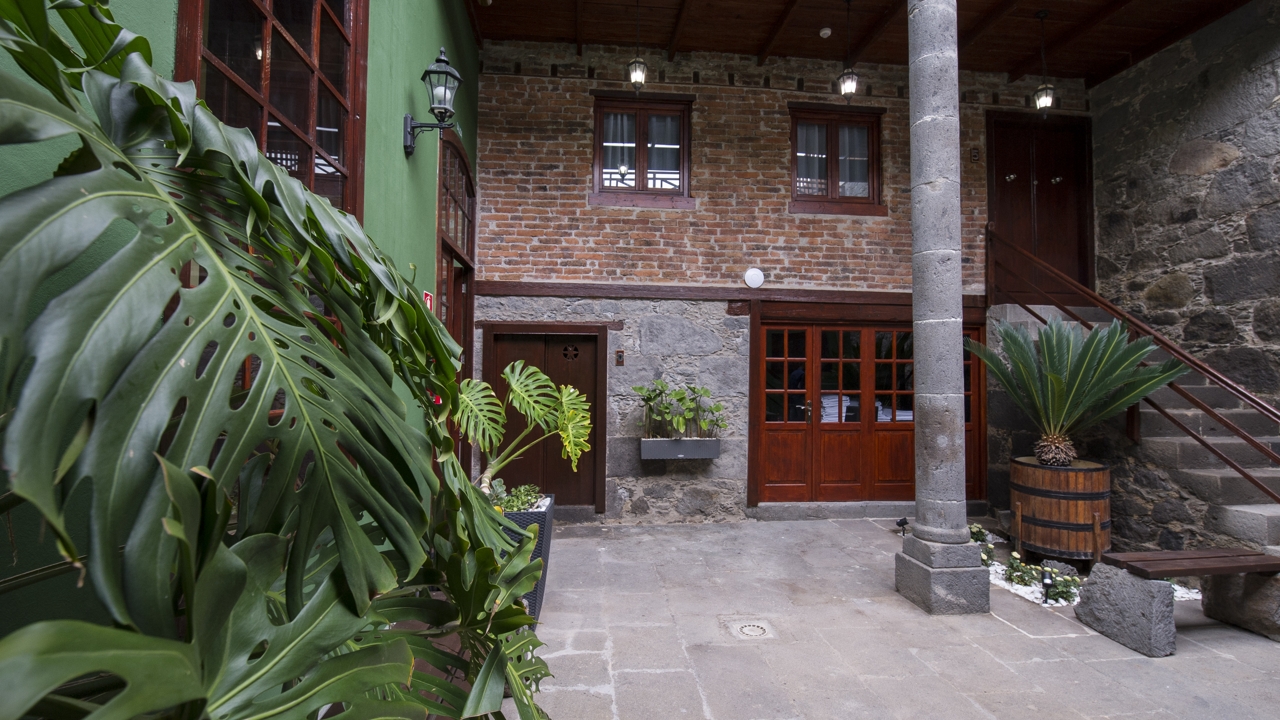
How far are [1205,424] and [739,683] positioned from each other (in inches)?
180

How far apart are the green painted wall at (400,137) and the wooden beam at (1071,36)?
527 centimetres

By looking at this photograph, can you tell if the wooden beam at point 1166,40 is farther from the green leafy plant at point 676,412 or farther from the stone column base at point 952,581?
the green leafy plant at point 676,412

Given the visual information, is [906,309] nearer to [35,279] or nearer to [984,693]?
[984,693]

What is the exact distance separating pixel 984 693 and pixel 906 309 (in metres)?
3.92

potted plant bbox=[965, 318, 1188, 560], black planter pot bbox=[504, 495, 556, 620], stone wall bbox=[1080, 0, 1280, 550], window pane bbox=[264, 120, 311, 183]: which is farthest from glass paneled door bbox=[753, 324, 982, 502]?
window pane bbox=[264, 120, 311, 183]

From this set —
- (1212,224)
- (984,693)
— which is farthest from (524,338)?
(1212,224)

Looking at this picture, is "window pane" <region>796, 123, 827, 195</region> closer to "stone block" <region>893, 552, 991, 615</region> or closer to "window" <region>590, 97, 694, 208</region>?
"window" <region>590, 97, 694, 208</region>

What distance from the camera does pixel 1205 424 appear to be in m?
4.64

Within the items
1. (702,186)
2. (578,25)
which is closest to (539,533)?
(702,186)

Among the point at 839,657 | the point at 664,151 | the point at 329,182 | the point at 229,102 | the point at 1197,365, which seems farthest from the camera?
the point at 664,151

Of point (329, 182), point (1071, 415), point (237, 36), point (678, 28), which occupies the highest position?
point (678, 28)

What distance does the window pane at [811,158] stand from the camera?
586 centimetres

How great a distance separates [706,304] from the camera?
18.2 ft

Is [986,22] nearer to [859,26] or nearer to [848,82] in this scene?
[859,26]
